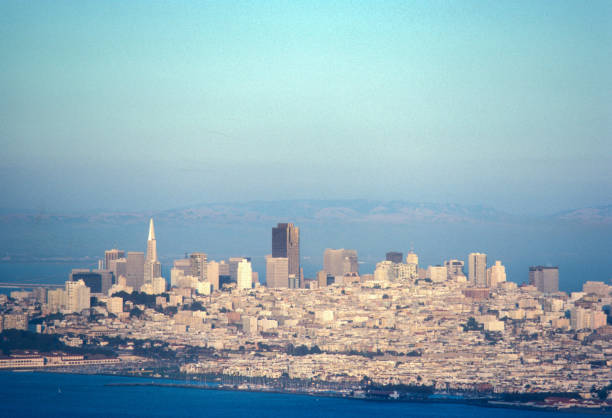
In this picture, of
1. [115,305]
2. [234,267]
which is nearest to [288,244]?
[234,267]

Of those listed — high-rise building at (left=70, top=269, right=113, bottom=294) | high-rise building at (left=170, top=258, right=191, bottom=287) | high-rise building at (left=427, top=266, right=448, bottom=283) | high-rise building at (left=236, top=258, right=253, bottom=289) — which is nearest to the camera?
high-rise building at (left=70, top=269, right=113, bottom=294)

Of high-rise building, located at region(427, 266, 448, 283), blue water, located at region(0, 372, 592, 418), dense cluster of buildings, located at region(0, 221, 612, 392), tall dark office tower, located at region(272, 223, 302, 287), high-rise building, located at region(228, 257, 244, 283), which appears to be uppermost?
tall dark office tower, located at region(272, 223, 302, 287)

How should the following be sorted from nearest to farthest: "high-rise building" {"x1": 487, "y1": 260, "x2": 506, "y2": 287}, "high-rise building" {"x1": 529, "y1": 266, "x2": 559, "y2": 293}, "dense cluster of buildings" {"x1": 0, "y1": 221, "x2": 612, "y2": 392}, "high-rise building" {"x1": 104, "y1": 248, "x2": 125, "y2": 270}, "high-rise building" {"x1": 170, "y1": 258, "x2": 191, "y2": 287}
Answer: "dense cluster of buildings" {"x1": 0, "y1": 221, "x2": 612, "y2": 392} < "high-rise building" {"x1": 529, "y1": 266, "x2": 559, "y2": 293} < "high-rise building" {"x1": 487, "y1": 260, "x2": 506, "y2": 287} < "high-rise building" {"x1": 104, "y1": 248, "x2": 125, "y2": 270} < "high-rise building" {"x1": 170, "y1": 258, "x2": 191, "y2": 287}

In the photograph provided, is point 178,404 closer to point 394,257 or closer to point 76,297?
point 76,297

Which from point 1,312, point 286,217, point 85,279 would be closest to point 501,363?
point 1,312

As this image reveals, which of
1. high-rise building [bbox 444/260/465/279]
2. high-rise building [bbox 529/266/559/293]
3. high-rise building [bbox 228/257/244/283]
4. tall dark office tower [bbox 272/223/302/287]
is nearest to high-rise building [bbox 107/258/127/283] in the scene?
high-rise building [bbox 228/257/244/283]

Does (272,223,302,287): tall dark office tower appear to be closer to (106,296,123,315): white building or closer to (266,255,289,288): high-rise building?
(266,255,289,288): high-rise building
